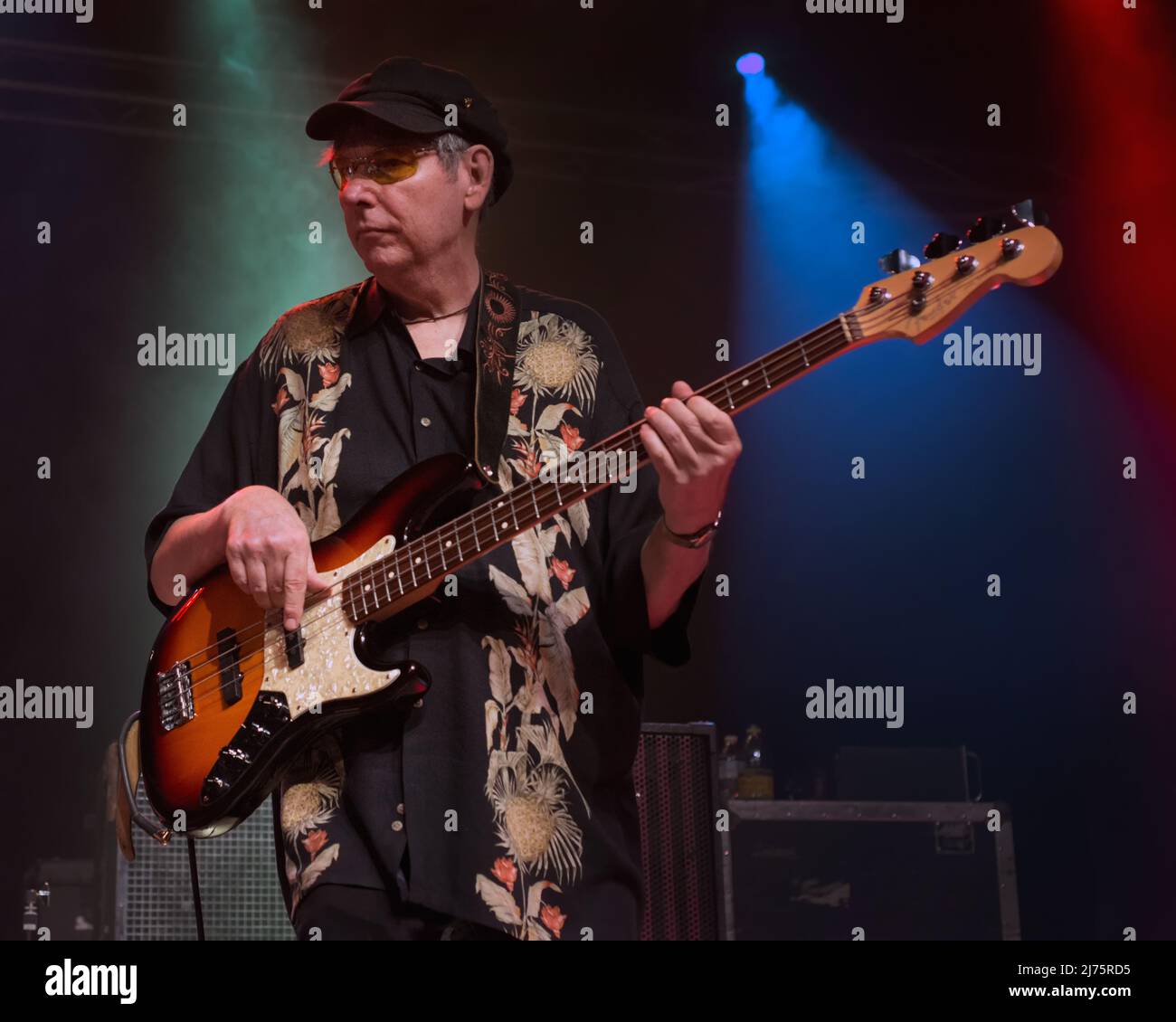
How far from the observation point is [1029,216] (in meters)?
2.15

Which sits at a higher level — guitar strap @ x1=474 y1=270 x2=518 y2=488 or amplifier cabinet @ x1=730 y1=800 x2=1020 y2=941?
guitar strap @ x1=474 y1=270 x2=518 y2=488

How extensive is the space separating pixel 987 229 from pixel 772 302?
379 centimetres

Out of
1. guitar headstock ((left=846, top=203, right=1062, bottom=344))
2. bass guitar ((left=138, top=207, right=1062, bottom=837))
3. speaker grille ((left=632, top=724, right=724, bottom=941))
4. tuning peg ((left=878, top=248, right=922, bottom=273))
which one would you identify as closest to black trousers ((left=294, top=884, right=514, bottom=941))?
bass guitar ((left=138, top=207, right=1062, bottom=837))

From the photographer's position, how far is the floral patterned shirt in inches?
76.2

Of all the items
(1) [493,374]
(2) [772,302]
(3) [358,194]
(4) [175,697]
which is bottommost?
(4) [175,697]

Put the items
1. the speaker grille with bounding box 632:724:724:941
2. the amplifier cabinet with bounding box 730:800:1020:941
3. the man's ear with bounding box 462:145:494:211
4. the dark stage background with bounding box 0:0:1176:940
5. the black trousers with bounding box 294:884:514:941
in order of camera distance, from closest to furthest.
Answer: the black trousers with bounding box 294:884:514:941 → the man's ear with bounding box 462:145:494:211 → the speaker grille with bounding box 632:724:724:941 → the amplifier cabinet with bounding box 730:800:1020:941 → the dark stage background with bounding box 0:0:1176:940

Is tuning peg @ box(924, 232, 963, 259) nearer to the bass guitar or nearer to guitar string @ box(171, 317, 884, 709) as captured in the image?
the bass guitar

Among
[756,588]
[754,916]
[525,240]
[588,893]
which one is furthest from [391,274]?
[756,588]

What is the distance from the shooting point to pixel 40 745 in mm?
5922

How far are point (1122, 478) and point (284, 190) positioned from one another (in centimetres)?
388

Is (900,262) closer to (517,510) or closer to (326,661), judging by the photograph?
(517,510)

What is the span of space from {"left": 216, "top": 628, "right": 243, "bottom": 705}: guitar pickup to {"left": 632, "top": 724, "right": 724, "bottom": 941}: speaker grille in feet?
5.34

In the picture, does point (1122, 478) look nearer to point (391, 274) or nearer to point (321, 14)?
point (321, 14)

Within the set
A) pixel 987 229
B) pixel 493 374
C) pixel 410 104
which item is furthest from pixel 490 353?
pixel 987 229
